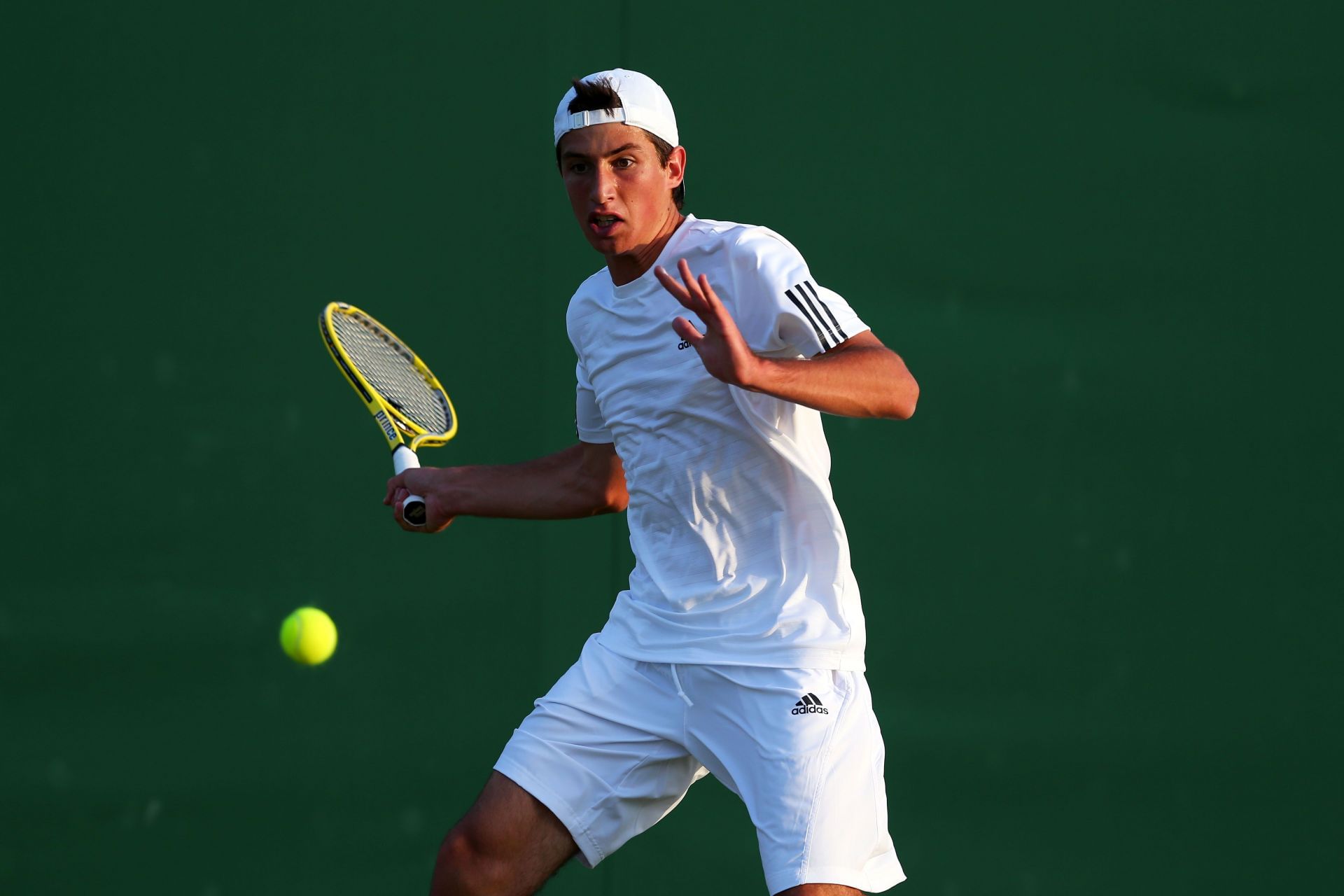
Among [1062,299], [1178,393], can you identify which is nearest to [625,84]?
[1062,299]

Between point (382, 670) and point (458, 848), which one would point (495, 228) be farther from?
point (458, 848)

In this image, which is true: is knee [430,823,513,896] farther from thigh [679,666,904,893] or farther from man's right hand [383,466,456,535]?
man's right hand [383,466,456,535]

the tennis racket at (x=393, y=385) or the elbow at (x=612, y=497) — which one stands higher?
the tennis racket at (x=393, y=385)

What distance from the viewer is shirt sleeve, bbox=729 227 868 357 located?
243 cm

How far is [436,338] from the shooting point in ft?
11.3

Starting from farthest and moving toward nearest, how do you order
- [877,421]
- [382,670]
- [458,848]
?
[877,421]
[382,670]
[458,848]

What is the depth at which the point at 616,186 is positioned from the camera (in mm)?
2658

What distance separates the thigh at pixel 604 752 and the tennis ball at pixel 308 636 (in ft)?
2.22

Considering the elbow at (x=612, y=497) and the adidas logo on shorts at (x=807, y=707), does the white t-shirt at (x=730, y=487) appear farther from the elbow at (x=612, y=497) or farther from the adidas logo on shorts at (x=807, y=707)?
the elbow at (x=612, y=497)

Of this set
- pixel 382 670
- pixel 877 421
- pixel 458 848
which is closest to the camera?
pixel 458 848

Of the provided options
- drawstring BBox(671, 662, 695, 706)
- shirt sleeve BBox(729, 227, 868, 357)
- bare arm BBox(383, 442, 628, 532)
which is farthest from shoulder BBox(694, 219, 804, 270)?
drawstring BBox(671, 662, 695, 706)

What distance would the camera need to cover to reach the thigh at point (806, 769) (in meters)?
2.45

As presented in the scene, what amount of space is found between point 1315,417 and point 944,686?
1000 millimetres

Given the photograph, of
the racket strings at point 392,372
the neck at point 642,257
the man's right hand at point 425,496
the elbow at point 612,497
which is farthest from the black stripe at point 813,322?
the racket strings at point 392,372
